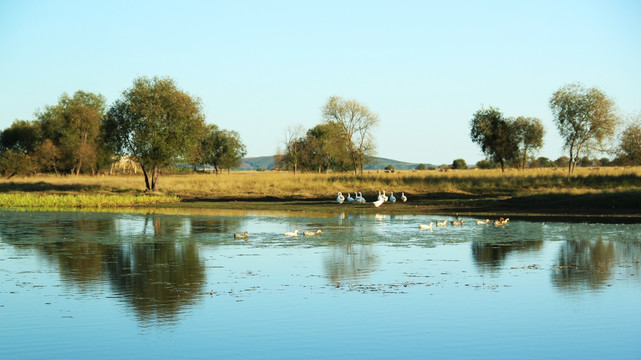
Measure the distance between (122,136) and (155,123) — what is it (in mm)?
4056

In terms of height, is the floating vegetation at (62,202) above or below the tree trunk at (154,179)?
below

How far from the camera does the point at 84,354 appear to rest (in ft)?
35.4

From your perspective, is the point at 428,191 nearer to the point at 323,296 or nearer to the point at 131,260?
the point at 131,260

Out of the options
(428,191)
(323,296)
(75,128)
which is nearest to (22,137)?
(75,128)

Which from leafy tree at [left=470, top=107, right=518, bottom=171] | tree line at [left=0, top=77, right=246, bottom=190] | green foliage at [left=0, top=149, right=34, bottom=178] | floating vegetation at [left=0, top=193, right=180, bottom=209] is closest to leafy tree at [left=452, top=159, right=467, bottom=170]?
tree line at [left=0, top=77, right=246, bottom=190]

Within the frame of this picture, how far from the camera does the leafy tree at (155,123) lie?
2336 inches

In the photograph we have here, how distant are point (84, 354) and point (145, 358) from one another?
3.40 ft

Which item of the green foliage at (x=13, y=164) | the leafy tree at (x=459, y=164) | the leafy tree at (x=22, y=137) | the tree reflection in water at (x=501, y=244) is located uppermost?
the leafy tree at (x=22, y=137)

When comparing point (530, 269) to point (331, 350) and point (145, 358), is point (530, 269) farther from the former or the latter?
point (145, 358)

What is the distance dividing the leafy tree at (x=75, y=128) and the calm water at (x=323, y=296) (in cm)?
7555

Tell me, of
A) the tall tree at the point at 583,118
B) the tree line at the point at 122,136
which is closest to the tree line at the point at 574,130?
the tall tree at the point at 583,118

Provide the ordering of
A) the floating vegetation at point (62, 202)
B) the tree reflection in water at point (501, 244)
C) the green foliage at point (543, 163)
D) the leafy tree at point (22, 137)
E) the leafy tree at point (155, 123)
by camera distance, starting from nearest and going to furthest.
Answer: the tree reflection in water at point (501, 244) < the floating vegetation at point (62, 202) < the leafy tree at point (155, 123) < the leafy tree at point (22, 137) < the green foliage at point (543, 163)

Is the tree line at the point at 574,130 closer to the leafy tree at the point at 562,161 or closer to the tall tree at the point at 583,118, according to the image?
the tall tree at the point at 583,118

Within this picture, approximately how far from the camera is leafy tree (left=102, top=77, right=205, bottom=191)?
195 ft
